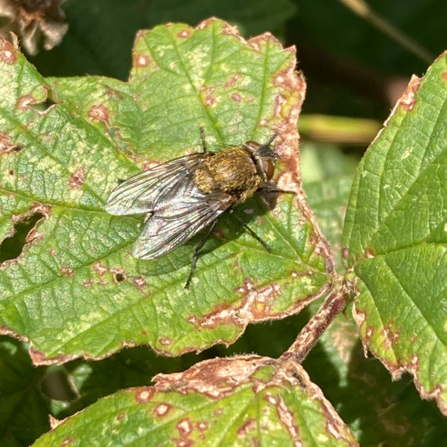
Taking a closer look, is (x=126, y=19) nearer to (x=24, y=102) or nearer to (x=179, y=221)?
(x=24, y=102)

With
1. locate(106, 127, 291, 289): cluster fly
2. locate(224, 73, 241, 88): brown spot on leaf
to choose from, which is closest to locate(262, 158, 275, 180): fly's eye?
locate(106, 127, 291, 289): cluster fly

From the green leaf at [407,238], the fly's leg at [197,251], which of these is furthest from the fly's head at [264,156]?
the green leaf at [407,238]

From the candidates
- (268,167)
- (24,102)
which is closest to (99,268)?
(24,102)

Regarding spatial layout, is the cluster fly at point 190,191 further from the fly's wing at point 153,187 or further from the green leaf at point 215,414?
the green leaf at point 215,414

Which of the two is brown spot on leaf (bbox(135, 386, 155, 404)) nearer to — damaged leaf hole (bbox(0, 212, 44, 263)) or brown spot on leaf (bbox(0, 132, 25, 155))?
damaged leaf hole (bbox(0, 212, 44, 263))

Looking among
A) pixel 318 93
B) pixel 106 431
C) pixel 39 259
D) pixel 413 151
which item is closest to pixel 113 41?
pixel 318 93

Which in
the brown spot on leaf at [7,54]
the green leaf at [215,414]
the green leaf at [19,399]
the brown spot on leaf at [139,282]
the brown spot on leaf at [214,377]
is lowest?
the green leaf at [19,399]
